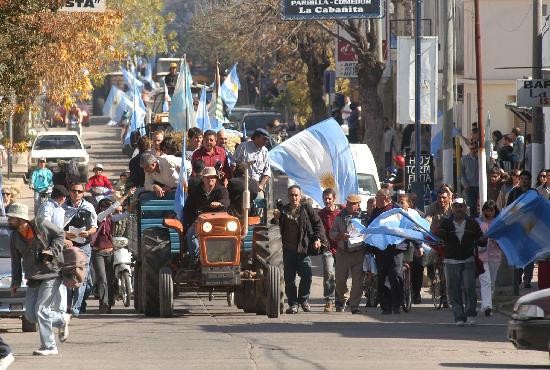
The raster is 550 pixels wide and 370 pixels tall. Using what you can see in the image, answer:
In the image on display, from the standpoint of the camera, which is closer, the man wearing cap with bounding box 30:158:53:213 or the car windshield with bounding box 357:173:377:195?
the car windshield with bounding box 357:173:377:195

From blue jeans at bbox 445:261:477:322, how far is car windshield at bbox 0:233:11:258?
18.9 feet

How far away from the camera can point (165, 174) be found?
2094cm

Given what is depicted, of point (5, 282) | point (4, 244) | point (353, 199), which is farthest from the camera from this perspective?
point (353, 199)

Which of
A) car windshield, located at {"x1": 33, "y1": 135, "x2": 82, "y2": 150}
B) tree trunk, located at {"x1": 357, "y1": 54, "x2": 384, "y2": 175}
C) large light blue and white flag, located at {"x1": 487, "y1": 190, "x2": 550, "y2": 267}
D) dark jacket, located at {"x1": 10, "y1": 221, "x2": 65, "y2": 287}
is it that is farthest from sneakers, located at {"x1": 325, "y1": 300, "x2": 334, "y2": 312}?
car windshield, located at {"x1": 33, "y1": 135, "x2": 82, "y2": 150}

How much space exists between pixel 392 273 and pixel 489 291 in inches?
54.5

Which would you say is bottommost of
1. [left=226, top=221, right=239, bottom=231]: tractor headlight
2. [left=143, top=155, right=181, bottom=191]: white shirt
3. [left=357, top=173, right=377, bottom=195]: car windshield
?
[left=226, top=221, right=239, bottom=231]: tractor headlight

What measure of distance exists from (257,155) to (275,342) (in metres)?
5.29

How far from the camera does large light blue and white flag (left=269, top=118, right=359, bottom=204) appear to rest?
2380 cm

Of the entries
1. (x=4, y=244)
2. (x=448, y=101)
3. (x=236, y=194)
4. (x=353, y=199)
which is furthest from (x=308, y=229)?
(x=448, y=101)

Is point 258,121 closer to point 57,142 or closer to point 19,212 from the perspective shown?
point 57,142

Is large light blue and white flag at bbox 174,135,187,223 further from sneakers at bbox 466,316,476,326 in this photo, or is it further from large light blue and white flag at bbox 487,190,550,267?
large light blue and white flag at bbox 487,190,550,267

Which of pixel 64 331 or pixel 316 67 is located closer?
pixel 64 331

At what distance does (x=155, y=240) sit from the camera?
20.1 meters

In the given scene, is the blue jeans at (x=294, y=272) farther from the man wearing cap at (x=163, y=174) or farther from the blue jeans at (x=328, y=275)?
the man wearing cap at (x=163, y=174)
